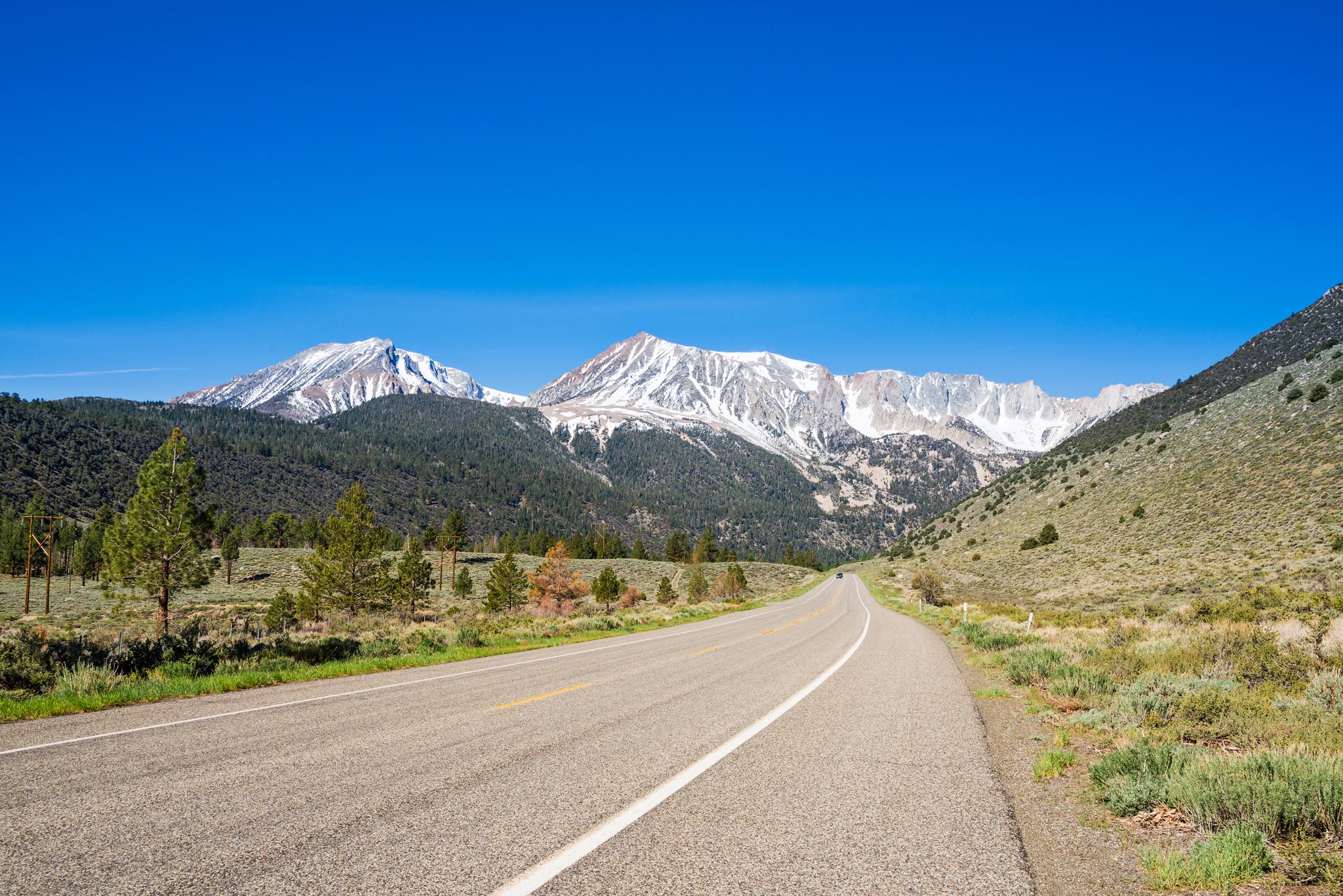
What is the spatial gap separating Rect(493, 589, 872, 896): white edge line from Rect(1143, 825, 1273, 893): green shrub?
336 cm

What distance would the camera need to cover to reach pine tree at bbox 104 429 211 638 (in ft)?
99.9

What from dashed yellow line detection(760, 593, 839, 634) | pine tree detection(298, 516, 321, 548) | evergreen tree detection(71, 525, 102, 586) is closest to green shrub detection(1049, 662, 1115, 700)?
dashed yellow line detection(760, 593, 839, 634)

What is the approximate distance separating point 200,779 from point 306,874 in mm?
2620

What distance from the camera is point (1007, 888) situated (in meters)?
3.92

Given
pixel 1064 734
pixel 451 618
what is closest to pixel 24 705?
pixel 1064 734

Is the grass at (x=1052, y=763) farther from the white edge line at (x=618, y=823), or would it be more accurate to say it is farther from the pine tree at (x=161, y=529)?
the pine tree at (x=161, y=529)

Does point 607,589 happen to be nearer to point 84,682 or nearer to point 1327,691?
point 84,682

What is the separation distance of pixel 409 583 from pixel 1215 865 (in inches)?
2025

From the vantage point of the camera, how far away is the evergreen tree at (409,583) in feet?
156

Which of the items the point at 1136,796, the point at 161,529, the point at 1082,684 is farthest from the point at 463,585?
the point at 1136,796

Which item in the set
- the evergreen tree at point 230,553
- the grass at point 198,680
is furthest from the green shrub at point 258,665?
the evergreen tree at point 230,553

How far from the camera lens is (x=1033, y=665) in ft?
39.1

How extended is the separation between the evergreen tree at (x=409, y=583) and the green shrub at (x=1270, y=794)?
48.7 metres

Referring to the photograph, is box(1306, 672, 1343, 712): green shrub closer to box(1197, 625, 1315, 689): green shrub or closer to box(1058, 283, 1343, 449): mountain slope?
box(1197, 625, 1315, 689): green shrub
